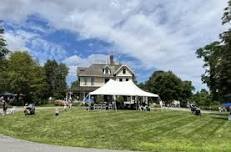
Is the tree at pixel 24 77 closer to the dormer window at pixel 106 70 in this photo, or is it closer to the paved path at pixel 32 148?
the dormer window at pixel 106 70

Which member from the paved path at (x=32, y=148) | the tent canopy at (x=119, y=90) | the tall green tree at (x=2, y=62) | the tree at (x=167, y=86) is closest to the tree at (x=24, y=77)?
the tall green tree at (x=2, y=62)

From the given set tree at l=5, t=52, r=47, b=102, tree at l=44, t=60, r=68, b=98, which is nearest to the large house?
tree at l=5, t=52, r=47, b=102

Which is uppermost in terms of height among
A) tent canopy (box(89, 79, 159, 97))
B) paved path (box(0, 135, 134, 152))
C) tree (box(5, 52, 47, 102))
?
tree (box(5, 52, 47, 102))

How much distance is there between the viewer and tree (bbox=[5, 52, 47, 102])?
8506 centimetres

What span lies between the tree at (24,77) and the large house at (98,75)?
1013 cm

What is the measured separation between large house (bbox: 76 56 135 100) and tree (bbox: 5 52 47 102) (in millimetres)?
10131

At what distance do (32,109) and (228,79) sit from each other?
22633 mm

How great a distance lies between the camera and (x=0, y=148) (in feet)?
54.6

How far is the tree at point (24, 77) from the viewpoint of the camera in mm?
85062

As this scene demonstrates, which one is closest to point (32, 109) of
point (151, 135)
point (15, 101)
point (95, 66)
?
point (151, 135)

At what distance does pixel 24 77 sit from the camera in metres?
86.7

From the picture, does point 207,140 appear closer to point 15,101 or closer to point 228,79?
point 228,79

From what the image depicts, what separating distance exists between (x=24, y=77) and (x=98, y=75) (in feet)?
62.3

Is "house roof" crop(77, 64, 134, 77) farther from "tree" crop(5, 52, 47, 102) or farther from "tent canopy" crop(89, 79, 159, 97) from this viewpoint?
"tent canopy" crop(89, 79, 159, 97)
